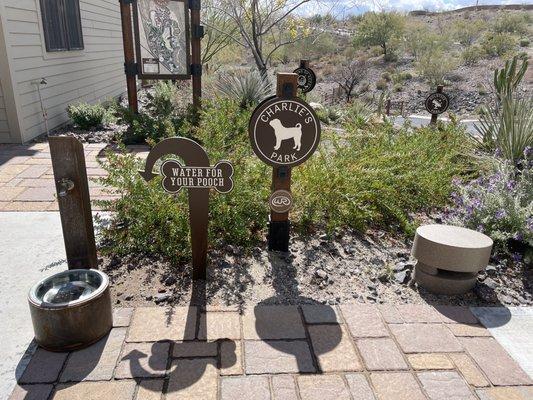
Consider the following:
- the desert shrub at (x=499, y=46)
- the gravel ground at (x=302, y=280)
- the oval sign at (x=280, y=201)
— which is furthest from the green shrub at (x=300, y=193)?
the desert shrub at (x=499, y=46)

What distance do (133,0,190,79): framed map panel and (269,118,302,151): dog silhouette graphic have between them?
4.59 meters

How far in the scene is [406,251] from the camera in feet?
11.7

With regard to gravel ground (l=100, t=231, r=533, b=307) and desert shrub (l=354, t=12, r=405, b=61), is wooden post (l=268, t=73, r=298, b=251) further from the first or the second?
desert shrub (l=354, t=12, r=405, b=61)

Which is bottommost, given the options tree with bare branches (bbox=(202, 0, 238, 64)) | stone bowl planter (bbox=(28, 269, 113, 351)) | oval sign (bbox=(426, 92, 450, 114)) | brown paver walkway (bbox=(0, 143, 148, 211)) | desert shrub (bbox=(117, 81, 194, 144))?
brown paver walkway (bbox=(0, 143, 148, 211))

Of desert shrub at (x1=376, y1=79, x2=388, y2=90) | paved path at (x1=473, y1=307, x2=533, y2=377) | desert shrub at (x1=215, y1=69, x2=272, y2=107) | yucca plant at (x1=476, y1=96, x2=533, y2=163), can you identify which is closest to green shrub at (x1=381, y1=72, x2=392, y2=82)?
desert shrub at (x1=376, y1=79, x2=388, y2=90)

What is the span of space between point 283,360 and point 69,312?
1.13 m

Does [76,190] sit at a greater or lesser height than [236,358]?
greater

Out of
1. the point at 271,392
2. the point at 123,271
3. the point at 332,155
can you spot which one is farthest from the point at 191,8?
the point at 271,392

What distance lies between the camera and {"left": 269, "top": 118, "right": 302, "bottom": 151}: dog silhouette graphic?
2975mm

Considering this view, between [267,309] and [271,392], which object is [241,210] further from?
[271,392]

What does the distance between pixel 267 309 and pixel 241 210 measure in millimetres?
971

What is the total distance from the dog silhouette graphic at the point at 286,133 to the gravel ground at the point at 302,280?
879 mm

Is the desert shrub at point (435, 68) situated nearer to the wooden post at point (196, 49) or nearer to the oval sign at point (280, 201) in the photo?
the wooden post at point (196, 49)

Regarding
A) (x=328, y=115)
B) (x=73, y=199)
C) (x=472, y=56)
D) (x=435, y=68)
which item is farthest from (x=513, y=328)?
(x=472, y=56)
